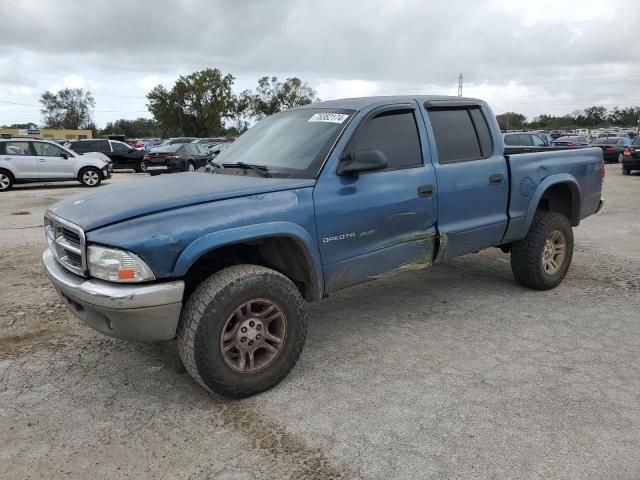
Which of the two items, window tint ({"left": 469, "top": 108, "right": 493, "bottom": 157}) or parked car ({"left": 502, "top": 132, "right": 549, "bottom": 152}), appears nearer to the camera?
window tint ({"left": 469, "top": 108, "right": 493, "bottom": 157})

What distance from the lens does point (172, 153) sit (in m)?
20.2

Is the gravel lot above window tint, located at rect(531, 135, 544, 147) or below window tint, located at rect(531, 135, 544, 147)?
below

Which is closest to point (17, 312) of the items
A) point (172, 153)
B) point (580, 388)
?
point (580, 388)

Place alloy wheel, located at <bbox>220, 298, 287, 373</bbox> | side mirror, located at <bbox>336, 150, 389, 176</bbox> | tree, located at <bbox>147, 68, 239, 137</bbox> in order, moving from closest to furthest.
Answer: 1. alloy wheel, located at <bbox>220, 298, 287, 373</bbox>
2. side mirror, located at <bbox>336, 150, 389, 176</bbox>
3. tree, located at <bbox>147, 68, 239, 137</bbox>

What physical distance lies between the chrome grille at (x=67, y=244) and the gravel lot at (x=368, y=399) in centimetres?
84

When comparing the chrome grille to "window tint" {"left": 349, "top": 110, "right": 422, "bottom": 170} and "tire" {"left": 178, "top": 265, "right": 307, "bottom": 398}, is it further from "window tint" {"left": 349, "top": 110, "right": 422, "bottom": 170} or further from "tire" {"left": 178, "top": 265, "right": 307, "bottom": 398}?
"window tint" {"left": 349, "top": 110, "right": 422, "bottom": 170}

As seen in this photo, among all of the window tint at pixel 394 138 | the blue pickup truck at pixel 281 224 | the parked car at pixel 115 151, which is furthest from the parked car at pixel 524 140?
the window tint at pixel 394 138

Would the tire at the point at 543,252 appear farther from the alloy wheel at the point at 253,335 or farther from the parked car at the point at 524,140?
the parked car at the point at 524,140

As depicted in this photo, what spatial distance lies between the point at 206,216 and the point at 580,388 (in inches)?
101

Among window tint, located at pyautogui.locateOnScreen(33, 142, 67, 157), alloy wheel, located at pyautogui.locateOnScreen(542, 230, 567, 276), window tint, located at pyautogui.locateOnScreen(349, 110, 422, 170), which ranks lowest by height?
alloy wheel, located at pyautogui.locateOnScreen(542, 230, 567, 276)

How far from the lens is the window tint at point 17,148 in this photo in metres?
15.4

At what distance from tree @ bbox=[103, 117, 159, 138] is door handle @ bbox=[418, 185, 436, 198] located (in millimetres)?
100888

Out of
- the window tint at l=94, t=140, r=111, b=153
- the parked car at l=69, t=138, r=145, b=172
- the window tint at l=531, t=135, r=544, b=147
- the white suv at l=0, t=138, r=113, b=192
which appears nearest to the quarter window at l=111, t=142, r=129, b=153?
the parked car at l=69, t=138, r=145, b=172

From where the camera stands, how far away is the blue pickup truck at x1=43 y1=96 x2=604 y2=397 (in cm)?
299
